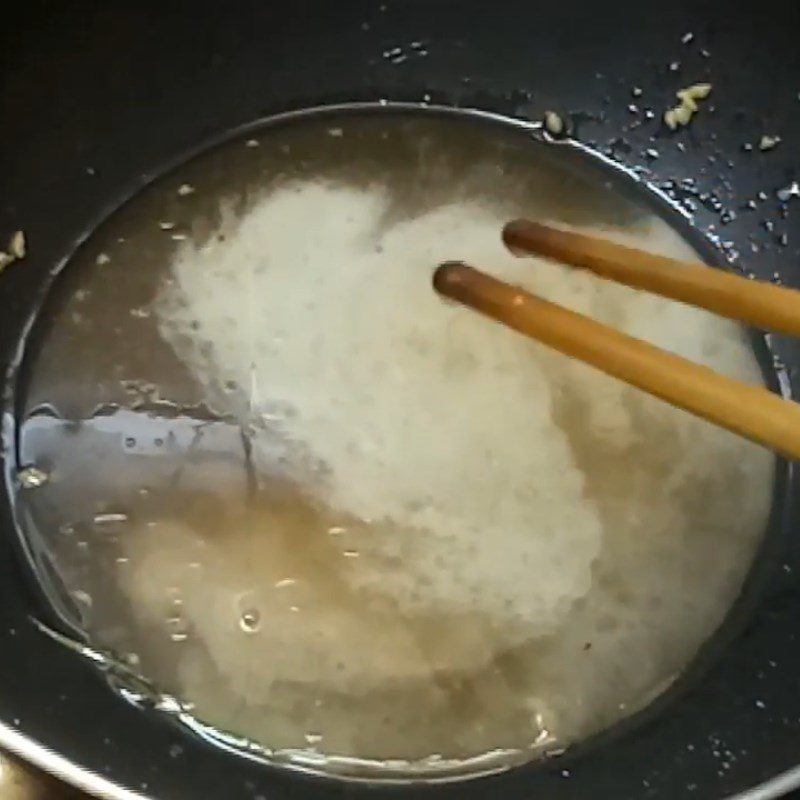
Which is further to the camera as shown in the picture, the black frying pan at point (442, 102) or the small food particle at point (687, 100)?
the small food particle at point (687, 100)

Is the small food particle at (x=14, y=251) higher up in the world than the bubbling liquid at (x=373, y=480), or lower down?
higher up

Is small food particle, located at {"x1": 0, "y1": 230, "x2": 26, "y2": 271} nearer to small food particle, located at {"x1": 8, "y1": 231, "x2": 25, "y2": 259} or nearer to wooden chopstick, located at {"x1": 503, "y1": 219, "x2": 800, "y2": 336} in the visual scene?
small food particle, located at {"x1": 8, "y1": 231, "x2": 25, "y2": 259}

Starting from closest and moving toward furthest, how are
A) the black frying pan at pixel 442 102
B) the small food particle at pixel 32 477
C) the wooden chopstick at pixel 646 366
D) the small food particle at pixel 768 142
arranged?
the wooden chopstick at pixel 646 366, the black frying pan at pixel 442 102, the small food particle at pixel 32 477, the small food particle at pixel 768 142

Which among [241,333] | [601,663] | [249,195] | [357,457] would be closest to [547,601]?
[601,663]

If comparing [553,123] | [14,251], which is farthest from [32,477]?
[553,123]

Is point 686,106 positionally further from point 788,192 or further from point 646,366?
point 646,366

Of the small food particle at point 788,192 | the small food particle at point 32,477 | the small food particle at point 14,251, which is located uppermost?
the small food particle at point 788,192

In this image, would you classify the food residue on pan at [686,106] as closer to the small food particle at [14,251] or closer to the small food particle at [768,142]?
the small food particle at [768,142]

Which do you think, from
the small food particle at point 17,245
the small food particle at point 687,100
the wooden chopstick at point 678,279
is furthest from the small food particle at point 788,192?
the small food particle at point 17,245
